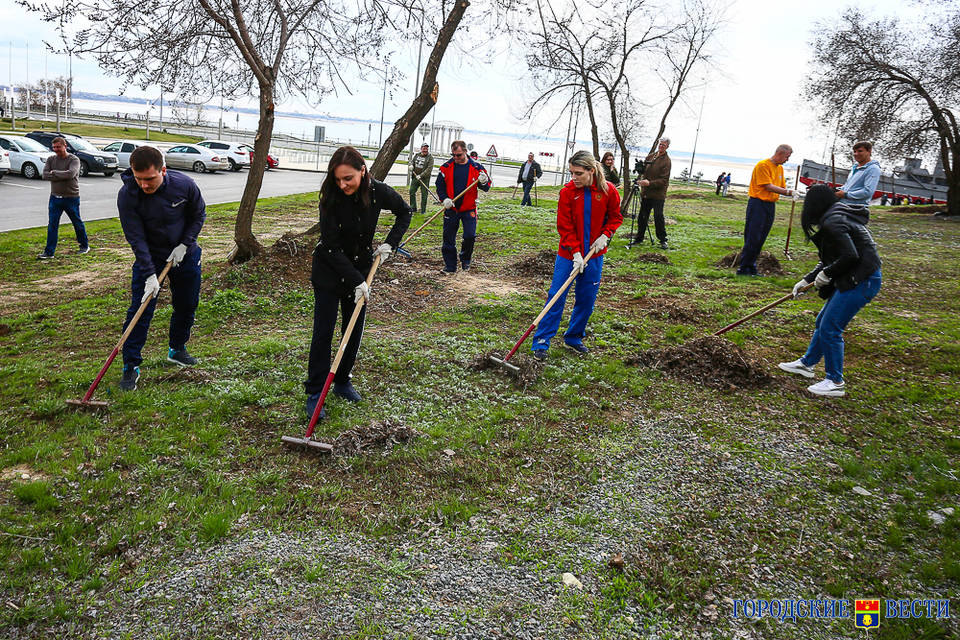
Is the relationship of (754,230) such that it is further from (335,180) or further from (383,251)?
(335,180)

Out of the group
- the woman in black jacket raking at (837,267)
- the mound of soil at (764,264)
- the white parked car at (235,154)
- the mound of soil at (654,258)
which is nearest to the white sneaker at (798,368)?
the woman in black jacket raking at (837,267)

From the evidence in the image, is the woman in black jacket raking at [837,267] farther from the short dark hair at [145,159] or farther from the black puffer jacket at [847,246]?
the short dark hair at [145,159]

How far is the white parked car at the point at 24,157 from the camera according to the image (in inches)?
775

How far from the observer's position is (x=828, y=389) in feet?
16.8

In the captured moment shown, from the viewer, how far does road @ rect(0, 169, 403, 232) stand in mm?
12823

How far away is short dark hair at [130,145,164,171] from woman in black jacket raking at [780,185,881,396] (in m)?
5.23

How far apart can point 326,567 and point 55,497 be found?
165 cm

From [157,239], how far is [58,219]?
6.02 m

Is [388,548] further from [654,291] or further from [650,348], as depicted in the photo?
[654,291]

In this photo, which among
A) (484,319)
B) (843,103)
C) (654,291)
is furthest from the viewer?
(843,103)

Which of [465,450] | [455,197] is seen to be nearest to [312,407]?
[465,450]

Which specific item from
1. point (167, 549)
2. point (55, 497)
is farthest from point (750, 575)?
point (55, 497)

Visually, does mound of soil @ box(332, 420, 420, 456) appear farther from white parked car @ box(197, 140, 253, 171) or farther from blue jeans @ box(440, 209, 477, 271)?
white parked car @ box(197, 140, 253, 171)

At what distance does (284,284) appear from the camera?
758cm
